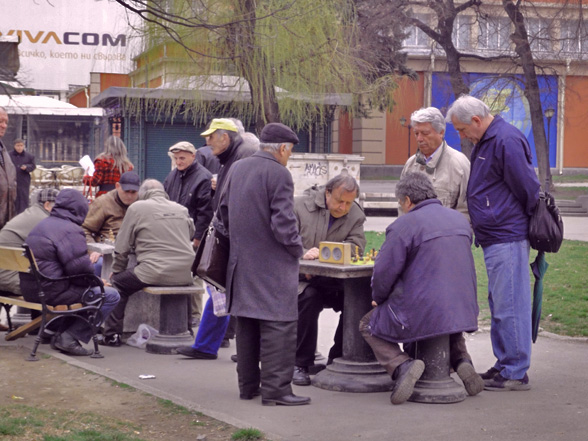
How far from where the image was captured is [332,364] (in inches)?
265

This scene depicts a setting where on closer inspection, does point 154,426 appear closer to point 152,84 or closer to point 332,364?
point 332,364

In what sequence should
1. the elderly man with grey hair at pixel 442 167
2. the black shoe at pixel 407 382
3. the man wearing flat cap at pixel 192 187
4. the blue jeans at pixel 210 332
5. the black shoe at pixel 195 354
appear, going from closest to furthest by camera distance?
the black shoe at pixel 407 382 → the elderly man with grey hair at pixel 442 167 → the blue jeans at pixel 210 332 → the black shoe at pixel 195 354 → the man wearing flat cap at pixel 192 187

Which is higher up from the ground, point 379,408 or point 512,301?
point 512,301

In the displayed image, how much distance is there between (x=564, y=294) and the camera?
10766 millimetres

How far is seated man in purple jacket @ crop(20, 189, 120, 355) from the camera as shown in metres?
7.61

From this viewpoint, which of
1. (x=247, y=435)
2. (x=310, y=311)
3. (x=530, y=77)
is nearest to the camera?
(x=247, y=435)

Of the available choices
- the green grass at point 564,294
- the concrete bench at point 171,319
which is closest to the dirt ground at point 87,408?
the concrete bench at point 171,319

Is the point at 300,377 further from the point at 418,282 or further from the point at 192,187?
the point at 192,187

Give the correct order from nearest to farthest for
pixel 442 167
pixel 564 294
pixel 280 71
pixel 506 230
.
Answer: pixel 506 230 → pixel 442 167 → pixel 564 294 → pixel 280 71

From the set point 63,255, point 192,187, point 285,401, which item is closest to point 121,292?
point 63,255

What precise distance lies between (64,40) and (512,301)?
35651mm

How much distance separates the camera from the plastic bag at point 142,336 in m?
8.34

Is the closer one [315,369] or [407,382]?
[407,382]

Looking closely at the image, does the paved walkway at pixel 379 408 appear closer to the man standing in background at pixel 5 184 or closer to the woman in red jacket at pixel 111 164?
the man standing in background at pixel 5 184
